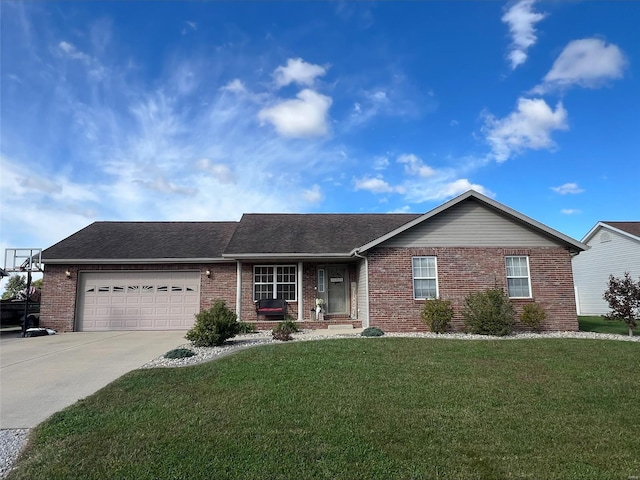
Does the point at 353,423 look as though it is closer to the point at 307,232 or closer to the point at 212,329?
the point at 212,329

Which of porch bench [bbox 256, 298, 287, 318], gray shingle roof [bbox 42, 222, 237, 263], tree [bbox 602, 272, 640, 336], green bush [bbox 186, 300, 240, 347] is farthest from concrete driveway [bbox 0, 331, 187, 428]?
tree [bbox 602, 272, 640, 336]

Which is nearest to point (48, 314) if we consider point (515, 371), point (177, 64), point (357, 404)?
point (177, 64)

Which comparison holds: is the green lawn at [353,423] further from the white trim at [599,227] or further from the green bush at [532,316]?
the white trim at [599,227]

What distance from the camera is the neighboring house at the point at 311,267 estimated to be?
13.5 meters

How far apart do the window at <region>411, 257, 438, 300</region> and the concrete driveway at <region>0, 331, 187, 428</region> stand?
25.8 ft

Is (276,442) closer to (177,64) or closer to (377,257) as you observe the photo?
(377,257)

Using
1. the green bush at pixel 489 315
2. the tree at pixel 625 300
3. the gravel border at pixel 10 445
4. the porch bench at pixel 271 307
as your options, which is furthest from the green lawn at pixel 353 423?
the porch bench at pixel 271 307

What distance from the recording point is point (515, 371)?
7.11m

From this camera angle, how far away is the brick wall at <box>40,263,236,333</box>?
15695mm

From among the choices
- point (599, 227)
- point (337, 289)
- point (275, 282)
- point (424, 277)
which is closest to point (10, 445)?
point (424, 277)

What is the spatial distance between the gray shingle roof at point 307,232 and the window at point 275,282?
3.44 feet

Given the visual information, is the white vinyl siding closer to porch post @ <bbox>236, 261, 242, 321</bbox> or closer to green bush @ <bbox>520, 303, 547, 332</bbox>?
green bush @ <bbox>520, 303, 547, 332</bbox>

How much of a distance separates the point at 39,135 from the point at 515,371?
1406 centimetres

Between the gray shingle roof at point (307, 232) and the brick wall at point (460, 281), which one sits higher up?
the gray shingle roof at point (307, 232)
